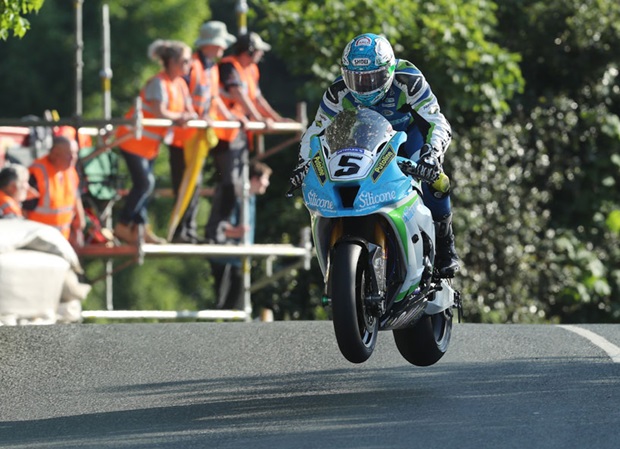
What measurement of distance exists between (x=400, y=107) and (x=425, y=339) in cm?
130

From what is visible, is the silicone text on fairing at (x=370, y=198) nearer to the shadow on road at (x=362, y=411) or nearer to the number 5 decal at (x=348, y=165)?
the number 5 decal at (x=348, y=165)

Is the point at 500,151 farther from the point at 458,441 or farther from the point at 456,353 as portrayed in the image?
the point at 458,441

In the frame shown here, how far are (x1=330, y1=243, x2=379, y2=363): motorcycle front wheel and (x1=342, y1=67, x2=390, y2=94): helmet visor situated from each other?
3.42ft

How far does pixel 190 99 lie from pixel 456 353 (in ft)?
21.1

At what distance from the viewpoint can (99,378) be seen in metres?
10.8

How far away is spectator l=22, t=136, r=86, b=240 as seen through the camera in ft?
54.1

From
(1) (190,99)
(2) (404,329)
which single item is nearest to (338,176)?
(2) (404,329)

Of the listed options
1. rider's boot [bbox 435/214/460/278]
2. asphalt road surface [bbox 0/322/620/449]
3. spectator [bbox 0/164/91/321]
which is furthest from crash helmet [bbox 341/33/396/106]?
spectator [bbox 0/164/91/321]

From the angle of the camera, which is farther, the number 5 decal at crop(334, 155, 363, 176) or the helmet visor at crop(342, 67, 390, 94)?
the helmet visor at crop(342, 67, 390, 94)

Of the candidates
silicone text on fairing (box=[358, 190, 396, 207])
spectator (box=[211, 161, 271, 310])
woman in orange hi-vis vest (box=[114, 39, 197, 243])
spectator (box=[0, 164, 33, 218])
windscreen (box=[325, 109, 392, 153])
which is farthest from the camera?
spectator (box=[211, 161, 271, 310])

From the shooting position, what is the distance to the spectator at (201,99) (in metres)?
17.4

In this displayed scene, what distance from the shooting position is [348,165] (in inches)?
380

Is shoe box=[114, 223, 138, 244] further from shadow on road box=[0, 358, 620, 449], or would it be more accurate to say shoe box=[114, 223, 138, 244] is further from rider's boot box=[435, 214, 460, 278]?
rider's boot box=[435, 214, 460, 278]

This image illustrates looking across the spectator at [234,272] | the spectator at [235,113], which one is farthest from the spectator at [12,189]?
the spectator at [234,272]
